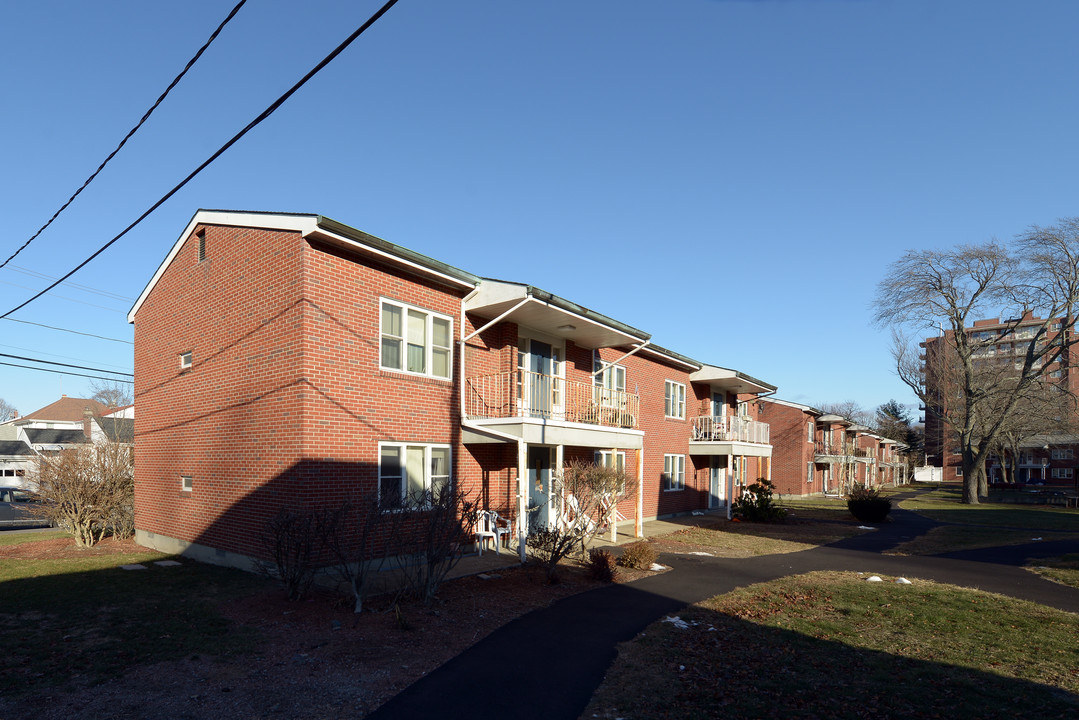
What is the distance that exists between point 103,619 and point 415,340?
711 centimetres

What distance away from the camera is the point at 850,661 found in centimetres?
735

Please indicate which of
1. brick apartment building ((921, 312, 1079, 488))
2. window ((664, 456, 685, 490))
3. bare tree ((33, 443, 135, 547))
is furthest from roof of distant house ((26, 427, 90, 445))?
brick apartment building ((921, 312, 1079, 488))

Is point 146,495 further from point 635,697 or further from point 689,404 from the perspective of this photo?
point 689,404

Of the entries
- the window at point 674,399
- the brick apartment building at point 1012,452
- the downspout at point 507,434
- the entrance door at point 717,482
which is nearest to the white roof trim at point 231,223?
the downspout at point 507,434

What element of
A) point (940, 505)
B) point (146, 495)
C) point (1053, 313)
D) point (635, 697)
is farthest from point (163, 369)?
point (1053, 313)

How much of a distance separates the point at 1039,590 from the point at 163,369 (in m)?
18.9

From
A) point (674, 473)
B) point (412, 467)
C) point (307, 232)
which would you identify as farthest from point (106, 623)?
point (674, 473)

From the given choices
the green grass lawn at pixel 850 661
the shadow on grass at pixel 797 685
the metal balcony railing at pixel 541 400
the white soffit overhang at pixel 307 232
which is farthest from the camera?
the metal balcony railing at pixel 541 400

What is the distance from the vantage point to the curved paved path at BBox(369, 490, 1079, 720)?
240 inches

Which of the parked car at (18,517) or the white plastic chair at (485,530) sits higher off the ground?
the white plastic chair at (485,530)

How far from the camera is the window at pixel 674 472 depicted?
24.3 meters

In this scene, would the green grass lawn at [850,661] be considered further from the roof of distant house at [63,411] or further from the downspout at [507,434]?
the roof of distant house at [63,411]

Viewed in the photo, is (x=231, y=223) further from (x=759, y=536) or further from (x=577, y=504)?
(x=759, y=536)

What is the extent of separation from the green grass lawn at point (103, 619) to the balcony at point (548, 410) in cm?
566
